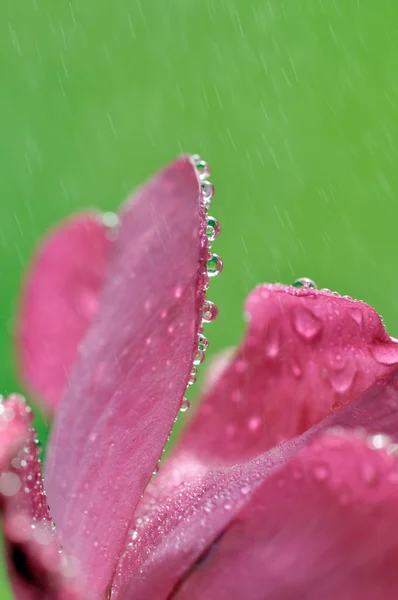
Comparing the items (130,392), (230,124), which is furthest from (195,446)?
(230,124)

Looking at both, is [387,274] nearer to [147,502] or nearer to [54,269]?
[54,269]

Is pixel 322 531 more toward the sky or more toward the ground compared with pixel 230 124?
more toward the sky

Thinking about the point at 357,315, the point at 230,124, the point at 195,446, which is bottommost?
the point at 230,124

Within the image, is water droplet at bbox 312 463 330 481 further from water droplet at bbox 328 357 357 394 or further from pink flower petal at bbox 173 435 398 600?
water droplet at bbox 328 357 357 394

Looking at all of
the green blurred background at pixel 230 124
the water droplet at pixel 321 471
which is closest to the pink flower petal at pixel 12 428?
the water droplet at pixel 321 471

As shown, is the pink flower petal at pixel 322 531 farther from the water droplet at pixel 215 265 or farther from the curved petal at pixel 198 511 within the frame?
the water droplet at pixel 215 265

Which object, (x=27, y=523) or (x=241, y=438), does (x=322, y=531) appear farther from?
(x=241, y=438)

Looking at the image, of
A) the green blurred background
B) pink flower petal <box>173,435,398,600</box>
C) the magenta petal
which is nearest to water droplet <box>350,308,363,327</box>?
the magenta petal
